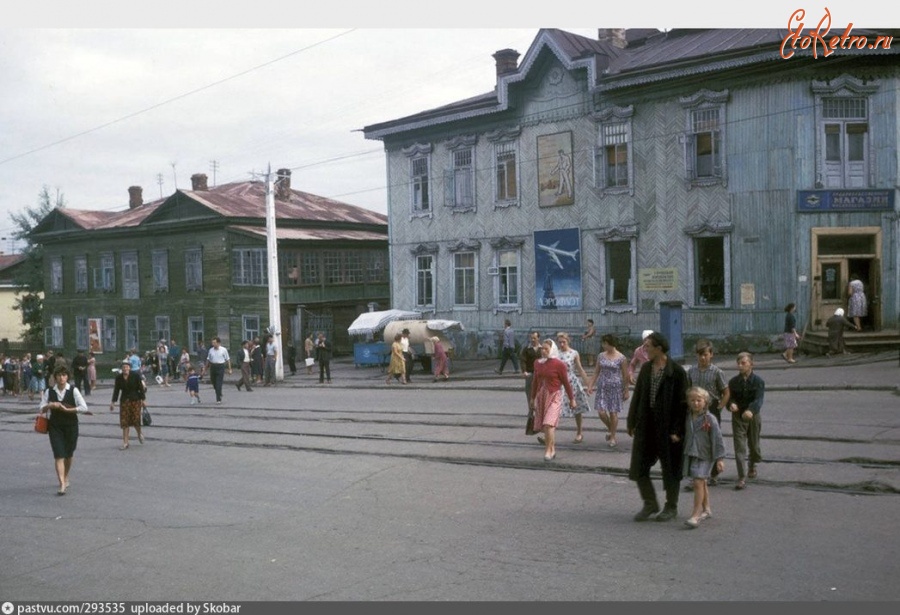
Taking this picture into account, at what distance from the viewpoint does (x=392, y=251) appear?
37344 millimetres

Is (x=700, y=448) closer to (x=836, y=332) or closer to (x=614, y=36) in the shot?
(x=836, y=332)

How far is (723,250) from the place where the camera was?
27656 millimetres

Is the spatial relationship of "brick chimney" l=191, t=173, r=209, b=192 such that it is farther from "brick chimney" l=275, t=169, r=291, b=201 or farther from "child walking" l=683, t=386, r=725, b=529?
"child walking" l=683, t=386, r=725, b=529

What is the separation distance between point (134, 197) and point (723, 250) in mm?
40446

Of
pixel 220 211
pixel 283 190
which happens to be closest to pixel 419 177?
pixel 220 211

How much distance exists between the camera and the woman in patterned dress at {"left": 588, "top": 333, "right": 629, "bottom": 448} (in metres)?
13.4

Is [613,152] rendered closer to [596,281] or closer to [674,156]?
[674,156]

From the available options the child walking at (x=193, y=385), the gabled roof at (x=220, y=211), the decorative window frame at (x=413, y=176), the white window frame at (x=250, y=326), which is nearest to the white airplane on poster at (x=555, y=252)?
the decorative window frame at (x=413, y=176)

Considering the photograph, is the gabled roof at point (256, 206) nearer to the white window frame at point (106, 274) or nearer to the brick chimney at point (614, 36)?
the white window frame at point (106, 274)

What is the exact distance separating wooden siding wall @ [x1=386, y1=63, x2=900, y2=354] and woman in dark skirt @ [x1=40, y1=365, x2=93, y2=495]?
763 inches

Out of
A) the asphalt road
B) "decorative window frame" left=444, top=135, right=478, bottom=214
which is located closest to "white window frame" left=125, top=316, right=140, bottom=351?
"decorative window frame" left=444, top=135, right=478, bottom=214

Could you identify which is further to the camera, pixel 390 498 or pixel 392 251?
pixel 392 251

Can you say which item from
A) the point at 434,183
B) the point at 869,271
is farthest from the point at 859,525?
the point at 434,183

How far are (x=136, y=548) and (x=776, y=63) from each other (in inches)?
875
